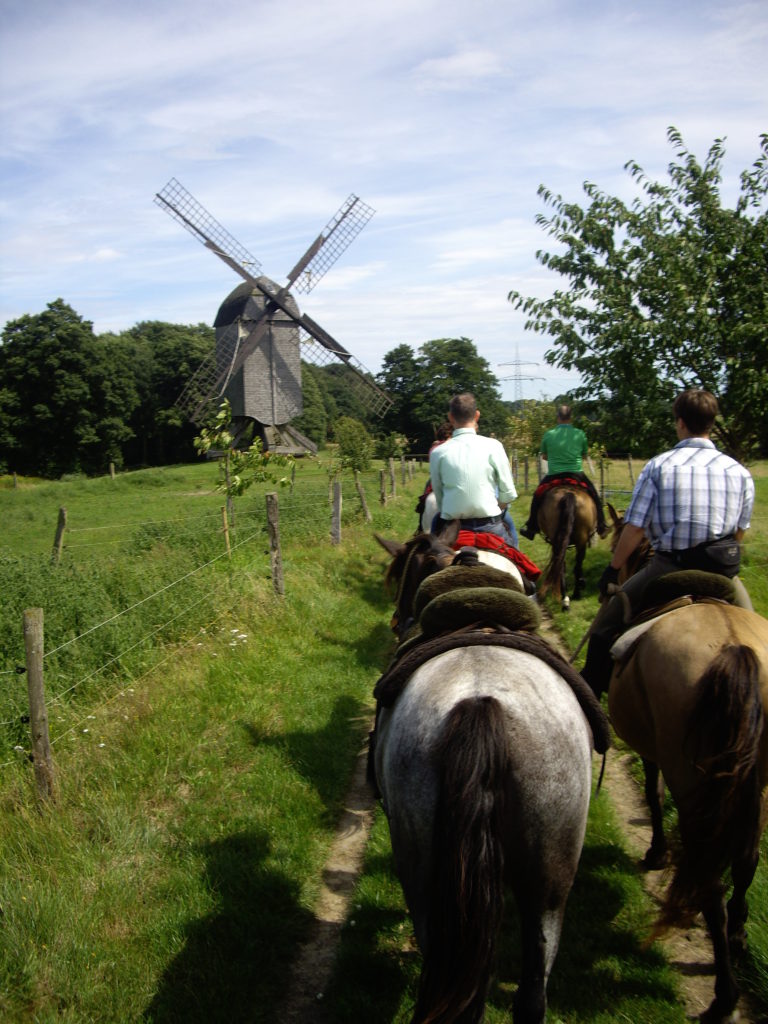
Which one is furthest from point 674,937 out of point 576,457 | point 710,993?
point 576,457

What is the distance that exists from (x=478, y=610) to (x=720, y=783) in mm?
1255

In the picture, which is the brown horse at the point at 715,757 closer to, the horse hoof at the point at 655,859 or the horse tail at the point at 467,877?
the horse hoof at the point at 655,859

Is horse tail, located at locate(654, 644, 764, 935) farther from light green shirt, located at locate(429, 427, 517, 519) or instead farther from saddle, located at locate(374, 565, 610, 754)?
light green shirt, located at locate(429, 427, 517, 519)

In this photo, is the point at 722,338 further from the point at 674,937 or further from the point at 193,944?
the point at 193,944

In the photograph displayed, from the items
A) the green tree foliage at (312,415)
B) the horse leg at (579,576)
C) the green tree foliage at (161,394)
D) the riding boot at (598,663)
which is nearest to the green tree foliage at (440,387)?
the green tree foliage at (312,415)

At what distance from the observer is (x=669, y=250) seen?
10211 mm

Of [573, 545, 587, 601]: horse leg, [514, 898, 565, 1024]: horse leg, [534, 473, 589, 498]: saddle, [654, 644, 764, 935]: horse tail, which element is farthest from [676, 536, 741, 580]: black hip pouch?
[534, 473, 589, 498]: saddle

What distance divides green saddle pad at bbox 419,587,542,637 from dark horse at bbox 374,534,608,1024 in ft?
0.66

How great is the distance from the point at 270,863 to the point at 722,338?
9.11 m

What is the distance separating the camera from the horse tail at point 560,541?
32.0ft

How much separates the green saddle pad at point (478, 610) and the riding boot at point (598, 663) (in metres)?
1.54

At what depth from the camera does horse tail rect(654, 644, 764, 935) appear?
3082 mm

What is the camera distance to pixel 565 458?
1120 centimetres

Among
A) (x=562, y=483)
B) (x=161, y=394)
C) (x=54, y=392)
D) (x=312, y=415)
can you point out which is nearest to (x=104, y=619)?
(x=562, y=483)
